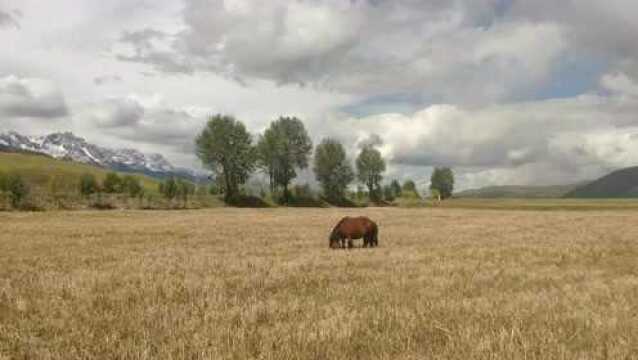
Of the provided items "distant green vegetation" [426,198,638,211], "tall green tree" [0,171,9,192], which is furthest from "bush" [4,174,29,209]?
"distant green vegetation" [426,198,638,211]

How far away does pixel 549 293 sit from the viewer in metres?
14.1

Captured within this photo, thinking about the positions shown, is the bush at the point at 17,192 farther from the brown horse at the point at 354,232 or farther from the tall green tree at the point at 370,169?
the tall green tree at the point at 370,169

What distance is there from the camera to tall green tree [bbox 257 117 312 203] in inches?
5187

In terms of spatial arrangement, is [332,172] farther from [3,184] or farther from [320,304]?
[320,304]

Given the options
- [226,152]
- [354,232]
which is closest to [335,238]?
[354,232]

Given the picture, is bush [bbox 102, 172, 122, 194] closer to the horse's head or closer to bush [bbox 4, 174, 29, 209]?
bush [bbox 4, 174, 29, 209]

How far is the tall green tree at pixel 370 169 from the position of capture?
17338 centimetres

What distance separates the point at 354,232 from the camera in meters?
28.4

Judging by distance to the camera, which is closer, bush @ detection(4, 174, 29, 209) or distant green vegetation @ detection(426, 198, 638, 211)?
bush @ detection(4, 174, 29, 209)

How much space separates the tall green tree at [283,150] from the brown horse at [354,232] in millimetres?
101611

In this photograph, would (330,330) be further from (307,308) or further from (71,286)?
(71,286)

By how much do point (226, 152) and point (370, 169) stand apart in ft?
194

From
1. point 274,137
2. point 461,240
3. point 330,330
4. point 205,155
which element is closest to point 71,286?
point 330,330

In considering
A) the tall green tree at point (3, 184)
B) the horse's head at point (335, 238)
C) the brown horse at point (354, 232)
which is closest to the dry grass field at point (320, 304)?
the horse's head at point (335, 238)
